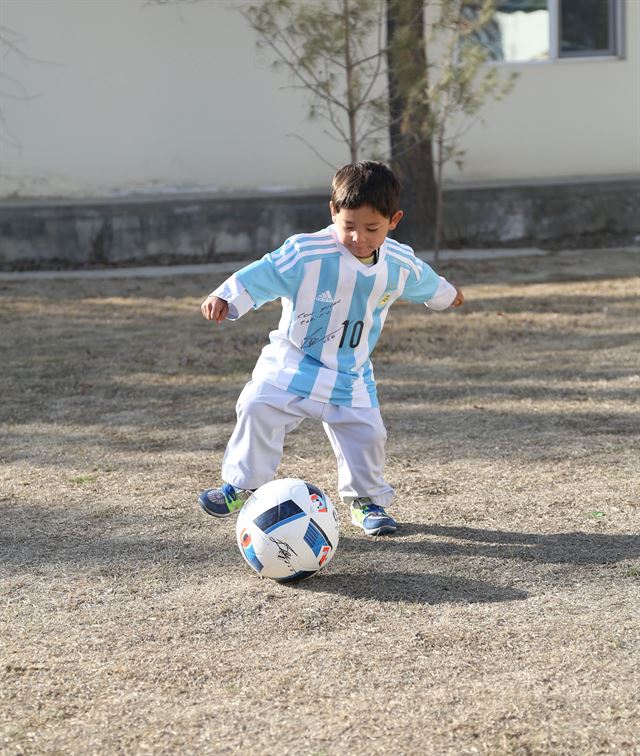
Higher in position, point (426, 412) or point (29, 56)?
point (29, 56)

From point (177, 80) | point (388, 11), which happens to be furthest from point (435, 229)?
point (177, 80)

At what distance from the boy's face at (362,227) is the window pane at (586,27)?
29.9 ft

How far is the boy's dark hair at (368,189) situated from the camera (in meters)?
3.67

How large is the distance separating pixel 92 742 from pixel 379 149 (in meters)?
8.92

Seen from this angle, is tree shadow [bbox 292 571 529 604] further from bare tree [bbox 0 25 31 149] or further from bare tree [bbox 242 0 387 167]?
bare tree [bbox 0 25 31 149]

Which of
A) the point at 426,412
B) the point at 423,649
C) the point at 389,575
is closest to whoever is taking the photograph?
the point at 423,649

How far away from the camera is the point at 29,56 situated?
1095cm

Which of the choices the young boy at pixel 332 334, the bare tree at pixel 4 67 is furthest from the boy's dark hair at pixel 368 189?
the bare tree at pixel 4 67

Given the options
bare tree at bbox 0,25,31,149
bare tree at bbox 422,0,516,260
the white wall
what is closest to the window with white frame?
the white wall

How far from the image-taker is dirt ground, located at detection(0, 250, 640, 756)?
2715 mm

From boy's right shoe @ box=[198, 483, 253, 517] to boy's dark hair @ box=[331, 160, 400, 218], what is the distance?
1047 mm

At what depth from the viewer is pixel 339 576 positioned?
144 inches

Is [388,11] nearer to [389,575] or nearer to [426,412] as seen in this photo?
[426,412]

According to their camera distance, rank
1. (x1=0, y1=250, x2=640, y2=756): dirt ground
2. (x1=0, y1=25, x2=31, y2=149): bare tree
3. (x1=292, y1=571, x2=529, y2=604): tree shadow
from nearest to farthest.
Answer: (x1=0, y1=250, x2=640, y2=756): dirt ground
(x1=292, y1=571, x2=529, y2=604): tree shadow
(x1=0, y1=25, x2=31, y2=149): bare tree
